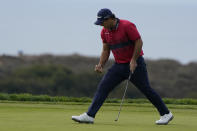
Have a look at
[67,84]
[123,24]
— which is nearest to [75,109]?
[123,24]

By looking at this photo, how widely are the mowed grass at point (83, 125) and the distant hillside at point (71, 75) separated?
186 feet

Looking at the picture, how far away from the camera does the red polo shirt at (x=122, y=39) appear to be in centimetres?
1183

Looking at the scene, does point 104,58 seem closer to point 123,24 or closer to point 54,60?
point 123,24

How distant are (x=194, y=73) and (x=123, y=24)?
80780 mm

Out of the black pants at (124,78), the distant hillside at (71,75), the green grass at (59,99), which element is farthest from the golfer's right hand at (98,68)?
the distant hillside at (71,75)

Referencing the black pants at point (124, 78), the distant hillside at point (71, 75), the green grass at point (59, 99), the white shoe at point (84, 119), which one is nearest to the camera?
the white shoe at point (84, 119)

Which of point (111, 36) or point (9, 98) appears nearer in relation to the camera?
point (111, 36)

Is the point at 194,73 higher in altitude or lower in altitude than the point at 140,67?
lower

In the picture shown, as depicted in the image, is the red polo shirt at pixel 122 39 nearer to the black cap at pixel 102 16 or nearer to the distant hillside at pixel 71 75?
the black cap at pixel 102 16

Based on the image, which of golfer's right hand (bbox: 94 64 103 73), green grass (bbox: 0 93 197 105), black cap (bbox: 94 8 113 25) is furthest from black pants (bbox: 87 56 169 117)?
green grass (bbox: 0 93 197 105)

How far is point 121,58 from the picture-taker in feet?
39.7

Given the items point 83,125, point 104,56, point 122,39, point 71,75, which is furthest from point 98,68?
point 71,75

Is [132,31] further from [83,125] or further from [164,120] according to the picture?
[83,125]

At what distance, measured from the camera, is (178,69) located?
95500 mm
